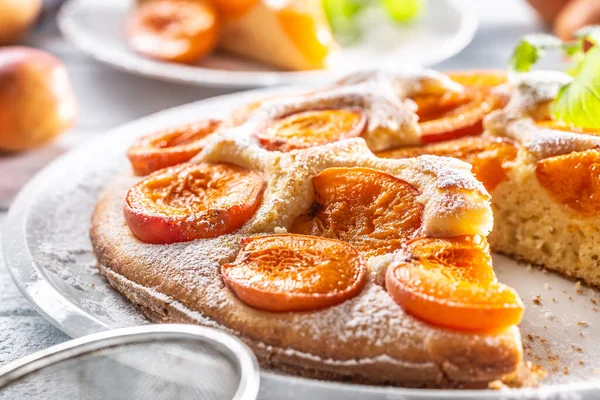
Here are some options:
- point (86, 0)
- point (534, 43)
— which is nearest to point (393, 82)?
point (534, 43)

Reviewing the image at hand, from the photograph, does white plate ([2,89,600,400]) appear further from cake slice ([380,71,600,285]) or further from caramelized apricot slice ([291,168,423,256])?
caramelized apricot slice ([291,168,423,256])

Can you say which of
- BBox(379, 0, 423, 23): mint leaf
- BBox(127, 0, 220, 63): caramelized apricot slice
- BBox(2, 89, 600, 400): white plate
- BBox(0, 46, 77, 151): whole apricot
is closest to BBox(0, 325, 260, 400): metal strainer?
BBox(2, 89, 600, 400): white plate

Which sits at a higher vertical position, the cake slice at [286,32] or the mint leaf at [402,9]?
the mint leaf at [402,9]

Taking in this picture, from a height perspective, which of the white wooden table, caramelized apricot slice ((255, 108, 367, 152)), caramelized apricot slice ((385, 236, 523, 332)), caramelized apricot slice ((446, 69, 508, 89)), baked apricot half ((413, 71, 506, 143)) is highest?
caramelized apricot slice ((446, 69, 508, 89))

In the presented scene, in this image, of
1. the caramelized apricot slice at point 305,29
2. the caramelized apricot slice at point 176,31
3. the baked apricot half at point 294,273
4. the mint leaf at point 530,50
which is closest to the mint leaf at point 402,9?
the caramelized apricot slice at point 305,29

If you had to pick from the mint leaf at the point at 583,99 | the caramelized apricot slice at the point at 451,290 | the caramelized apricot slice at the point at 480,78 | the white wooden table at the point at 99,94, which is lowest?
the white wooden table at the point at 99,94

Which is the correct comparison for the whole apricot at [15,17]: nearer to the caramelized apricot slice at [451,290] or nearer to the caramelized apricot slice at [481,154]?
the caramelized apricot slice at [481,154]

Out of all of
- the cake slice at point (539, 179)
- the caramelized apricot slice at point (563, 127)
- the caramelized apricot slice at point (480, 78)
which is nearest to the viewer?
the cake slice at point (539, 179)

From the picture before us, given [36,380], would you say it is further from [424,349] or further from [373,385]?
[424,349]
